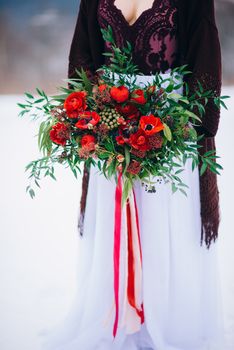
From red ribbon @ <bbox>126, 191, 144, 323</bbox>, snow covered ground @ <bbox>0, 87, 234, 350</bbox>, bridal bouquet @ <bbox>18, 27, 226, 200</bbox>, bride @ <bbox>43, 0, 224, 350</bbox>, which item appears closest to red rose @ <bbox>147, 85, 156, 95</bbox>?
bridal bouquet @ <bbox>18, 27, 226, 200</bbox>

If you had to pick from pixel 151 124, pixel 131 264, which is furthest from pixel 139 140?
pixel 131 264

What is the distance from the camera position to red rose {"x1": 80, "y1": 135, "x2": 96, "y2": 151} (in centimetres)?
123

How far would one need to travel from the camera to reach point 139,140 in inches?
47.5

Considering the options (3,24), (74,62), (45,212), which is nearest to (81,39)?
(74,62)

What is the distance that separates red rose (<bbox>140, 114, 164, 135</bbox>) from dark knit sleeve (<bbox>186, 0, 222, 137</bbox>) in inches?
10.7

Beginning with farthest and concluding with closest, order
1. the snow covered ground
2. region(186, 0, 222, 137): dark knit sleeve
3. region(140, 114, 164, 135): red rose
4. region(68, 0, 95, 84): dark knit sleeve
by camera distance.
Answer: the snow covered ground
region(68, 0, 95, 84): dark knit sleeve
region(186, 0, 222, 137): dark knit sleeve
region(140, 114, 164, 135): red rose

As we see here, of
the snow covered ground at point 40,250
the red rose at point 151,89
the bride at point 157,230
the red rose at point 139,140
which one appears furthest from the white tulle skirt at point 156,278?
the red rose at point 139,140

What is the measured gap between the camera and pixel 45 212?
332cm

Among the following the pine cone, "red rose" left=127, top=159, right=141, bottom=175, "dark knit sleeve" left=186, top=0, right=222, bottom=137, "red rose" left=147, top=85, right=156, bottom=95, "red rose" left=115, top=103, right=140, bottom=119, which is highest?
"dark knit sleeve" left=186, top=0, right=222, bottom=137

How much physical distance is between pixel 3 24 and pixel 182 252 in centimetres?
663

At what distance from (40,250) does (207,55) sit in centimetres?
168

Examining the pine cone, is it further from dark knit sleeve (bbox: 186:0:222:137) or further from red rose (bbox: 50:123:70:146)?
dark knit sleeve (bbox: 186:0:222:137)

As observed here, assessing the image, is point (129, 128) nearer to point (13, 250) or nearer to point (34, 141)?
point (13, 250)

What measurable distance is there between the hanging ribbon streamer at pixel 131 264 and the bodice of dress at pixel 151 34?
15.7 inches
